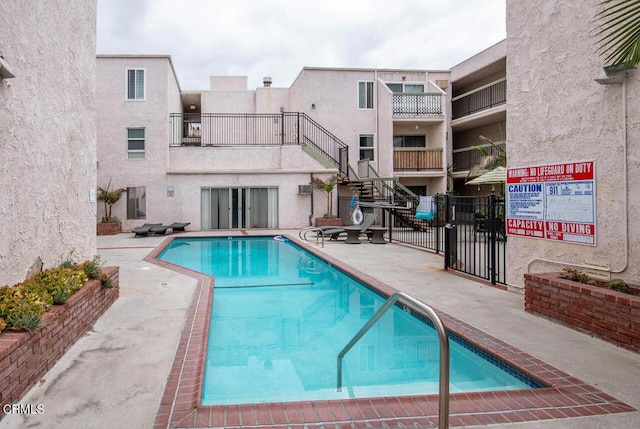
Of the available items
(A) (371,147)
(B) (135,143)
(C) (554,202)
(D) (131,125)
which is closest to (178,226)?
(B) (135,143)

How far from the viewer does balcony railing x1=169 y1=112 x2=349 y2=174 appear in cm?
1992

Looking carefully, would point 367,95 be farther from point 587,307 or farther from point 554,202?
point 587,307

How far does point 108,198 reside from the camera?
1714 centimetres

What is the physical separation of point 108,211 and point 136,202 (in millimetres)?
1181

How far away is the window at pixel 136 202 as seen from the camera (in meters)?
18.1

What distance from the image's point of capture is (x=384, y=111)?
20.1 metres

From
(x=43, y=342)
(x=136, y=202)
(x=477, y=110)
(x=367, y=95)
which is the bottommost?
(x=43, y=342)

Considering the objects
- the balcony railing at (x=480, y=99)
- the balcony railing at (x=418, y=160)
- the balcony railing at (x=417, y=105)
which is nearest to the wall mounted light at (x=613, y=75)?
the balcony railing at (x=480, y=99)

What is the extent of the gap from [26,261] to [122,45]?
22.9m

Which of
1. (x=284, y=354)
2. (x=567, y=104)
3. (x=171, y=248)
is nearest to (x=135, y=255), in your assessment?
(x=171, y=248)

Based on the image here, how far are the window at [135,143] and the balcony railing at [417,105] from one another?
11.9 metres

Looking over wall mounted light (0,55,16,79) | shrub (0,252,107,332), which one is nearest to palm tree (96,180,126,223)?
shrub (0,252,107,332)

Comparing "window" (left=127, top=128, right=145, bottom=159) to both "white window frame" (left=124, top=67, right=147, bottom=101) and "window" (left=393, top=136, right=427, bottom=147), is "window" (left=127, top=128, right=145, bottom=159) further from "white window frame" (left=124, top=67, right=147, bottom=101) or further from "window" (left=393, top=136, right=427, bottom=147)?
"window" (left=393, top=136, right=427, bottom=147)

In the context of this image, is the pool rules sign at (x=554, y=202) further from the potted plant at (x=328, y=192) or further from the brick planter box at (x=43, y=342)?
the potted plant at (x=328, y=192)
